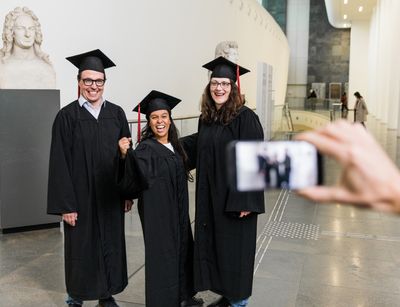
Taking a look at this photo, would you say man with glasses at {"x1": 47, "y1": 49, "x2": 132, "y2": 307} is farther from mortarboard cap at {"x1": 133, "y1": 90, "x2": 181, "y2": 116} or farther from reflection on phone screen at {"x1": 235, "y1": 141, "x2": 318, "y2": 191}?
reflection on phone screen at {"x1": 235, "y1": 141, "x2": 318, "y2": 191}

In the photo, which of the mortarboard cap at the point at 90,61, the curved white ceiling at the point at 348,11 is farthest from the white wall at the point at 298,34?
the mortarboard cap at the point at 90,61

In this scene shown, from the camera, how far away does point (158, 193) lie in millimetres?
3355

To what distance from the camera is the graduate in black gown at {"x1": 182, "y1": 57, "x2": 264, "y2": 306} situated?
3.48 m

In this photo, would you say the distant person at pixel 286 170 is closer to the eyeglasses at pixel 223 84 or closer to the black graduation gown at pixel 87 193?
the eyeglasses at pixel 223 84

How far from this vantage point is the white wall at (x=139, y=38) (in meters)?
7.07

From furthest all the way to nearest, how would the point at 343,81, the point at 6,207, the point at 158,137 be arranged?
the point at 343,81
the point at 6,207
the point at 158,137

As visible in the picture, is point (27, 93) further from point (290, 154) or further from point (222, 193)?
point (290, 154)

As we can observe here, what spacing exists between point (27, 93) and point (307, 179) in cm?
524

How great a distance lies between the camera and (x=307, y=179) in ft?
3.63

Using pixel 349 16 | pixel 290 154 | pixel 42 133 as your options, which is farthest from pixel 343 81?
pixel 290 154

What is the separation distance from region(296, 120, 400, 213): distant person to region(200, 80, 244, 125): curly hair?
2.47 meters

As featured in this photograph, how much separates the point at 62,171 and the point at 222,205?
1258mm

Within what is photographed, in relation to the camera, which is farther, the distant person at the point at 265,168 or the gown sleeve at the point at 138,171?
the gown sleeve at the point at 138,171

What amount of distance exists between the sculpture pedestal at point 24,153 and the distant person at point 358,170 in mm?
5322
